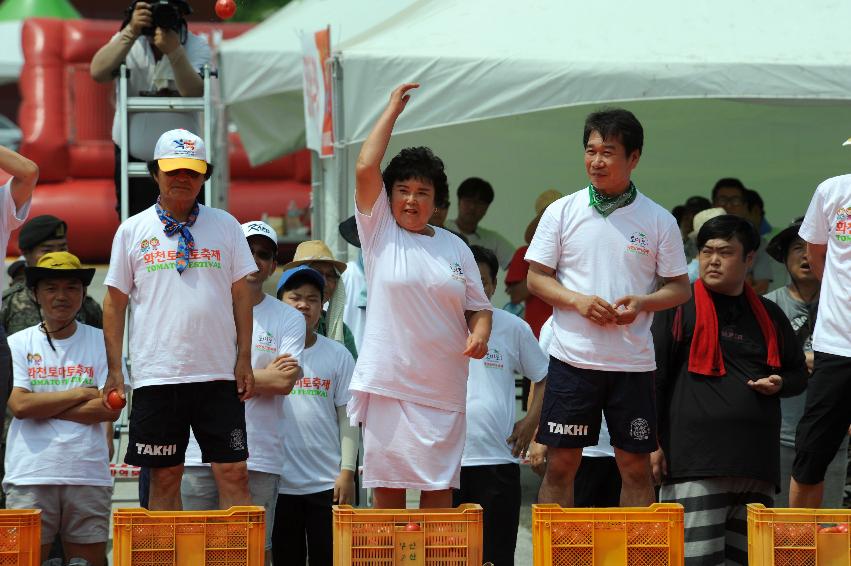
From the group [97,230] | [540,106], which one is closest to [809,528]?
[540,106]

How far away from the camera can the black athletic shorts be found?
548 centimetres

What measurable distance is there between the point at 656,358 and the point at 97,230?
1234cm

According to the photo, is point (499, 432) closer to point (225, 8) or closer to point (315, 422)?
point (315, 422)

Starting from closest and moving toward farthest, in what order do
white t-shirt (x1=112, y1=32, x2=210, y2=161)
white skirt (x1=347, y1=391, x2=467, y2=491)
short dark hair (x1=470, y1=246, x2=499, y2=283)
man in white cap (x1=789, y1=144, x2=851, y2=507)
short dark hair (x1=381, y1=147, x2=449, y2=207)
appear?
white skirt (x1=347, y1=391, x2=467, y2=491)
short dark hair (x1=381, y1=147, x2=449, y2=207)
man in white cap (x1=789, y1=144, x2=851, y2=507)
short dark hair (x1=470, y1=246, x2=499, y2=283)
white t-shirt (x1=112, y1=32, x2=210, y2=161)

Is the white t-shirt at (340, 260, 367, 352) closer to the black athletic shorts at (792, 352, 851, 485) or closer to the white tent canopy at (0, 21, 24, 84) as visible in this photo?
the black athletic shorts at (792, 352, 851, 485)

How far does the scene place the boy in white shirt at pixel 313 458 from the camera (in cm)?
611

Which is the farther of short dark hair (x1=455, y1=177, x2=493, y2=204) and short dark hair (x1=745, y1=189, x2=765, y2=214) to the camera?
short dark hair (x1=745, y1=189, x2=765, y2=214)

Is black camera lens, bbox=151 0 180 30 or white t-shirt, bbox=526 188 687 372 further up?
black camera lens, bbox=151 0 180 30

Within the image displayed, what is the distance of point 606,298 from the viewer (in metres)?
5.28

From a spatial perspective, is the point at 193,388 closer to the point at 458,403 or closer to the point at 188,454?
the point at 188,454

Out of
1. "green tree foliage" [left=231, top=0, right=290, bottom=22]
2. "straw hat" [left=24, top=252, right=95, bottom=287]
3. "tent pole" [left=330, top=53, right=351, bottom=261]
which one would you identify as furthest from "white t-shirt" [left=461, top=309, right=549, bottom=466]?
"green tree foliage" [left=231, top=0, right=290, bottom=22]

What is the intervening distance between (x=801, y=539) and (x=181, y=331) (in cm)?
237

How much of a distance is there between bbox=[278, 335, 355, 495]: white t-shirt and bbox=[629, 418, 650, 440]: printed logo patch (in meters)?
1.48

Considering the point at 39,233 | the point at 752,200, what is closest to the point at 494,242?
the point at 752,200
